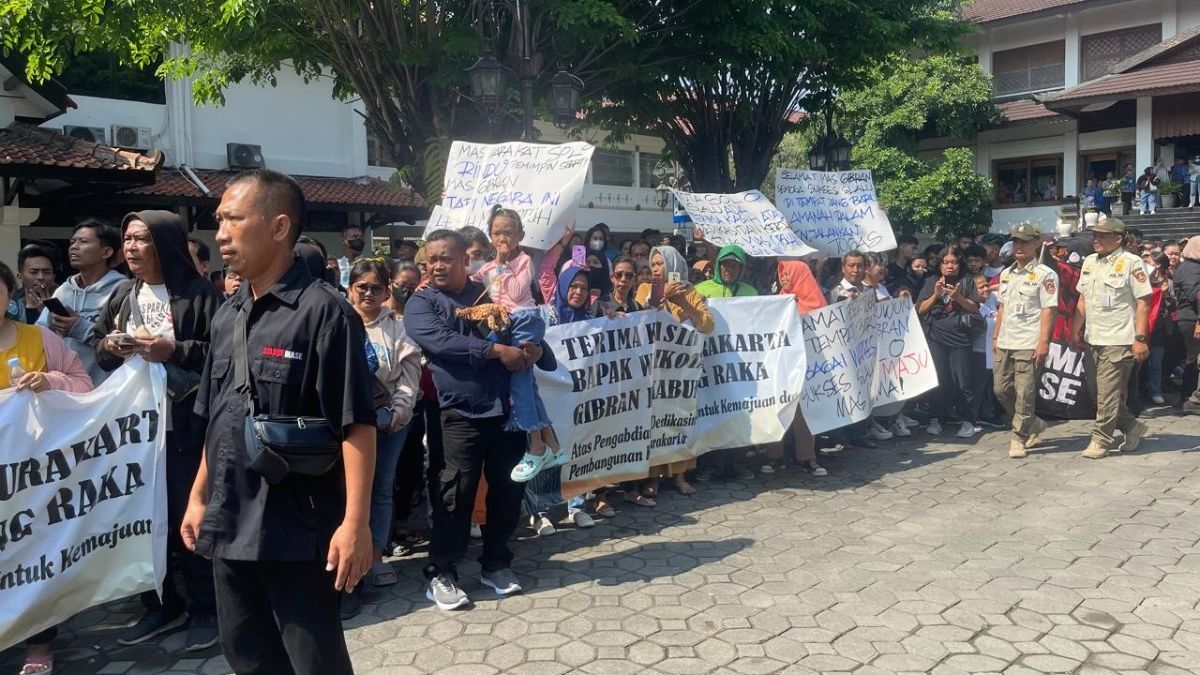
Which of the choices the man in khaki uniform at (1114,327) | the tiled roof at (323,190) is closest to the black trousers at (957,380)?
the man in khaki uniform at (1114,327)

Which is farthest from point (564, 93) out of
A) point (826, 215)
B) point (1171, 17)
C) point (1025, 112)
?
point (1171, 17)

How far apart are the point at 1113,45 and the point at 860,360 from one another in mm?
26391

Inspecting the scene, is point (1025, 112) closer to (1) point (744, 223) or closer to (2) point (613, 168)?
(2) point (613, 168)

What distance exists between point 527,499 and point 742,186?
40.7ft

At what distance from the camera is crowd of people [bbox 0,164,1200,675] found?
2.66m

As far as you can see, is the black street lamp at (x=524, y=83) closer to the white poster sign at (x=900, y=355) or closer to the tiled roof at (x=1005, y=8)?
the white poster sign at (x=900, y=355)

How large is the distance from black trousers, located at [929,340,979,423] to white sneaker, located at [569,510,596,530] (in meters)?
4.66

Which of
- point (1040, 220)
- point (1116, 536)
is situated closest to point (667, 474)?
point (1116, 536)

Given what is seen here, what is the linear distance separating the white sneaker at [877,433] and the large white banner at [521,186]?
384cm

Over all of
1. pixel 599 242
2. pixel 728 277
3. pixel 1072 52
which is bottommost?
pixel 728 277

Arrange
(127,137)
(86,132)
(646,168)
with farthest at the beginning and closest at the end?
(646,168) → (127,137) → (86,132)

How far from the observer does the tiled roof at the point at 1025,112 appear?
28703 millimetres

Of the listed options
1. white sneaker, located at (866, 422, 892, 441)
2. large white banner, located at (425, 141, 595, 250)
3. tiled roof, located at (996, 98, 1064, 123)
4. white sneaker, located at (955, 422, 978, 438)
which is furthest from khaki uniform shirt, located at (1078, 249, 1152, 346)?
tiled roof, located at (996, 98, 1064, 123)

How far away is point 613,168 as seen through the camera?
32656mm
